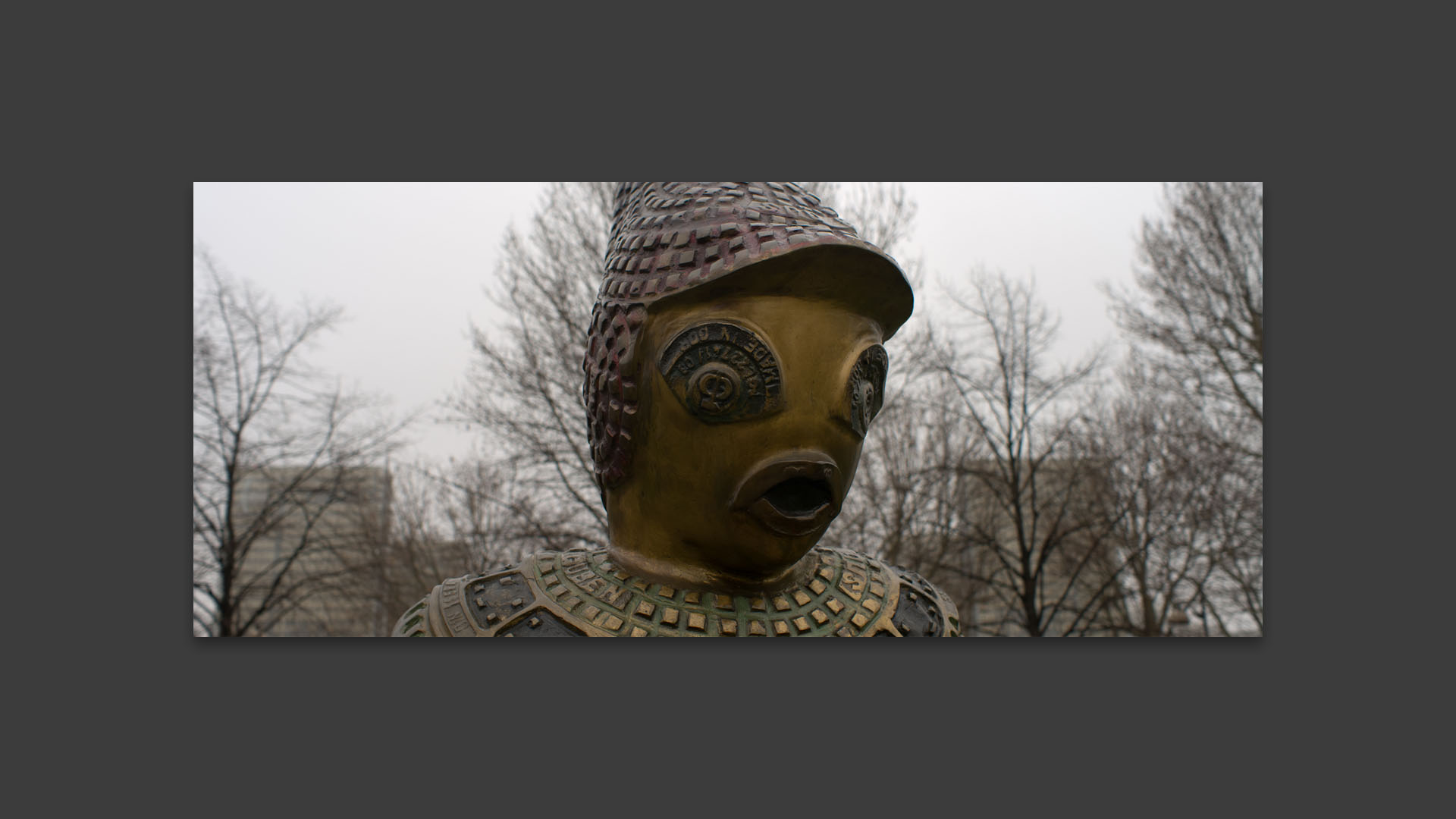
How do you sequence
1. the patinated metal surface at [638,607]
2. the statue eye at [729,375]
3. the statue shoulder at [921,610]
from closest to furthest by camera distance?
the statue eye at [729,375] → the patinated metal surface at [638,607] → the statue shoulder at [921,610]

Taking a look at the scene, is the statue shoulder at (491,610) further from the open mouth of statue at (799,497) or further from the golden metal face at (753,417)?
the open mouth of statue at (799,497)

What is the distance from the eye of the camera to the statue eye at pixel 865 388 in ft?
7.91

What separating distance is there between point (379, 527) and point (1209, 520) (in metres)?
6.33

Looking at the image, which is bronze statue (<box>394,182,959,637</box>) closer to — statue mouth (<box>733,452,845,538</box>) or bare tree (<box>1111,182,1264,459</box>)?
statue mouth (<box>733,452,845,538</box>)

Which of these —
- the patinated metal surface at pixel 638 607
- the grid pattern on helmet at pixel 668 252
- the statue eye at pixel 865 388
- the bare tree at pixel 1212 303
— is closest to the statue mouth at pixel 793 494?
the statue eye at pixel 865 388

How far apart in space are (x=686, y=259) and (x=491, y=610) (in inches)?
45.3

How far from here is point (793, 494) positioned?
2.45 meters

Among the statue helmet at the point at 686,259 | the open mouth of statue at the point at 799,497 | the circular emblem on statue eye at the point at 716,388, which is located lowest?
the open mouth of statue at the point at 799,497

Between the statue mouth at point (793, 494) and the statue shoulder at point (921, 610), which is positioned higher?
the statue mouth at point (793, 494)

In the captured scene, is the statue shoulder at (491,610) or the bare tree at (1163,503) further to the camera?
the bare tree at (1163,503)

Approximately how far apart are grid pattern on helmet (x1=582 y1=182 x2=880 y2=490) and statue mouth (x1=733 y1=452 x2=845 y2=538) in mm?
415

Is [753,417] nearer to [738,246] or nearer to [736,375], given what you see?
[736,375]

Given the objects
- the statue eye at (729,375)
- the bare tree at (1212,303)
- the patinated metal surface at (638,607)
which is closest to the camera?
the statue eye at (729,375)

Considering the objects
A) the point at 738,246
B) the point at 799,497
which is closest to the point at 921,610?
the point at 799,497
